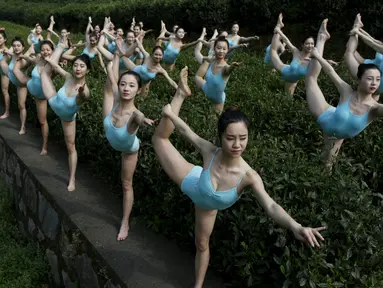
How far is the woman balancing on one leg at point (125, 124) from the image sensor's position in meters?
3.54

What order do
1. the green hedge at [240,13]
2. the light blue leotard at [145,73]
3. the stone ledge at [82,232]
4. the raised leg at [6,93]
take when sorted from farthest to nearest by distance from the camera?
the green hedge at [240,13], the raised leg at [6,93], the light blue leotard at [145,73], the stone ledge at [82,232]

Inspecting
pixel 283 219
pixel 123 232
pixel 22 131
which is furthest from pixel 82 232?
pixel 22 131

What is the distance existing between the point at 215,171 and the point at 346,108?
6.05 ft

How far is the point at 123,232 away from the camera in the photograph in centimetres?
381

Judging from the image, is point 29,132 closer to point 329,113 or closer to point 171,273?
point 171,273

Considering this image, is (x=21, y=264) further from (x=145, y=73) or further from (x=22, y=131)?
(x=145, y=73)

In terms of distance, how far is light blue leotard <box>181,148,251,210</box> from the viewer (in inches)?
103

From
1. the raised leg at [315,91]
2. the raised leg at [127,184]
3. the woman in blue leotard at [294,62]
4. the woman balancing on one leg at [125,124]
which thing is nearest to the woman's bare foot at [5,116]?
the woman balancing on one leg at [125,124]

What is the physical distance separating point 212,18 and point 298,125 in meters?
9.56

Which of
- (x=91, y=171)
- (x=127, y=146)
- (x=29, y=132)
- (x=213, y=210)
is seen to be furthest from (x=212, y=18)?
(x=213, y=210)

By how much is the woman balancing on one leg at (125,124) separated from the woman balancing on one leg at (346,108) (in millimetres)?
1729

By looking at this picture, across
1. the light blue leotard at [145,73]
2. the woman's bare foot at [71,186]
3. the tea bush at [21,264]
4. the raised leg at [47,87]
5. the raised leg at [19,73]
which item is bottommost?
the tea bush at [21,264]

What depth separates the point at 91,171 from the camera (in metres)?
5.19

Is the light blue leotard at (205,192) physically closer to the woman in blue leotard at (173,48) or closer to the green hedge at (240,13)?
the woman in blue leotard at (173,48)
